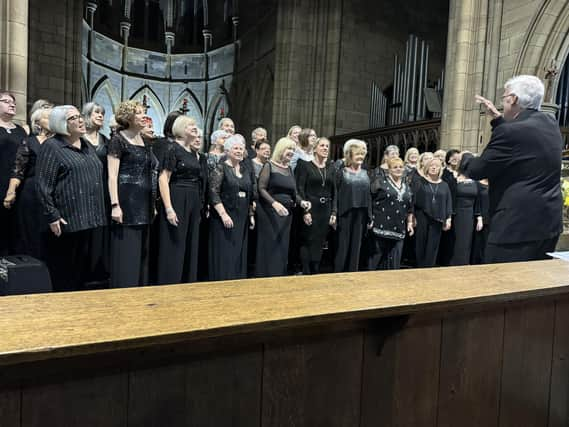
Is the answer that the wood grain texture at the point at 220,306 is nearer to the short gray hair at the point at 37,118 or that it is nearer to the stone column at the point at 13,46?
the short gray hair at the point at 37,118

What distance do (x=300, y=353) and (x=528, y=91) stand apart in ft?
6.71

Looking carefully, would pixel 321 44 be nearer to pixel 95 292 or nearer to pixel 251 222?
pixel 251 222

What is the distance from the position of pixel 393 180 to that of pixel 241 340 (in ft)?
13.0

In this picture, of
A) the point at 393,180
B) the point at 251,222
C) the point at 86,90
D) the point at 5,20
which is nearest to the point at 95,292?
the point at 251,222

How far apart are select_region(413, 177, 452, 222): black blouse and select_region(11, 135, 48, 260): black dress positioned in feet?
11.6

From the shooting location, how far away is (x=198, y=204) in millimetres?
3893

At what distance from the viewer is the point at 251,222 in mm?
4531

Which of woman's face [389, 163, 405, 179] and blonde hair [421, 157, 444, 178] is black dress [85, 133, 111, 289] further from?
blonde hair [421, 157, 444, 178]

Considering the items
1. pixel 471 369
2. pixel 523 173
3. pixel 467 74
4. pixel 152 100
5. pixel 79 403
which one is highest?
pixel 152 100

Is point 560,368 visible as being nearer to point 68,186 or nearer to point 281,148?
point 68,186

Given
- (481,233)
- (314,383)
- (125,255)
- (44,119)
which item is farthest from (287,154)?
(314,383)

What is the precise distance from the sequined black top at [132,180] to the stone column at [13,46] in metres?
2.77

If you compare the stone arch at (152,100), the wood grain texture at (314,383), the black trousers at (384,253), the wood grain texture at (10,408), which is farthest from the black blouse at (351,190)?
the stone arch at (152,100)

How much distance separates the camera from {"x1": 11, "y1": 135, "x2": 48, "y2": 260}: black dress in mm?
3668
